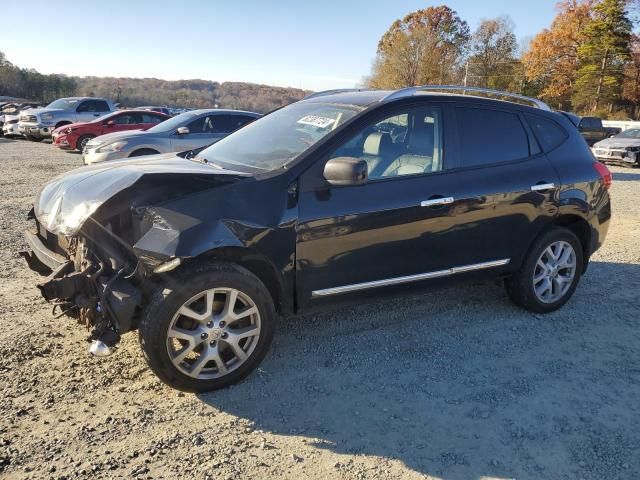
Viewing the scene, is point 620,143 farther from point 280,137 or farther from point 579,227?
point 280,137

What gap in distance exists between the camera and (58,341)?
381 centimetres

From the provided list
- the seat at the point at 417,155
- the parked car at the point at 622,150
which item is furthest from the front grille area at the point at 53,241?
the parked car at the point at 622,150

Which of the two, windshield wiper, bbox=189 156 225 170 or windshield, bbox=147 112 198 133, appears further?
windshield, bbox=147 112 198 133

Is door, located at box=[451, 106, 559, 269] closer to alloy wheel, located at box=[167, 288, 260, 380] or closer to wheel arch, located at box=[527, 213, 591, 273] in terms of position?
wheel arch, located at box=[527, 213, 591, 273]

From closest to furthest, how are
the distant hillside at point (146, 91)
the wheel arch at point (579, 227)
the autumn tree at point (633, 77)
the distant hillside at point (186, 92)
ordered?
the wheel arch at point (579, 227), the autumn tree at point (633, 77), the distant hillside at point (146, 91), the distant hillside at point (186, 92)

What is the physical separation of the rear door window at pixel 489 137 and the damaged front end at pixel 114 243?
1990mm

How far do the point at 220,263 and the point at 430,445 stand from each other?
1.62 m

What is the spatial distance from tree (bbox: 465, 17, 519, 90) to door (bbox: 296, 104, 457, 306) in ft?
211

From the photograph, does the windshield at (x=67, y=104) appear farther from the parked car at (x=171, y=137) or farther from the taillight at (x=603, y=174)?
the taillight at (x=603, y=174)

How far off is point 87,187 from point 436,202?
8.07 ft

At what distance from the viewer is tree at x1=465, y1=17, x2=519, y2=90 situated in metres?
64.4

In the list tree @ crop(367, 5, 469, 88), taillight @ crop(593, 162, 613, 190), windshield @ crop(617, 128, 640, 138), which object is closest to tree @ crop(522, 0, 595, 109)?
tree @ crop(367, 5, 469, 88)

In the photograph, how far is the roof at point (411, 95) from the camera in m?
4.05

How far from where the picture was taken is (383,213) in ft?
12.0
